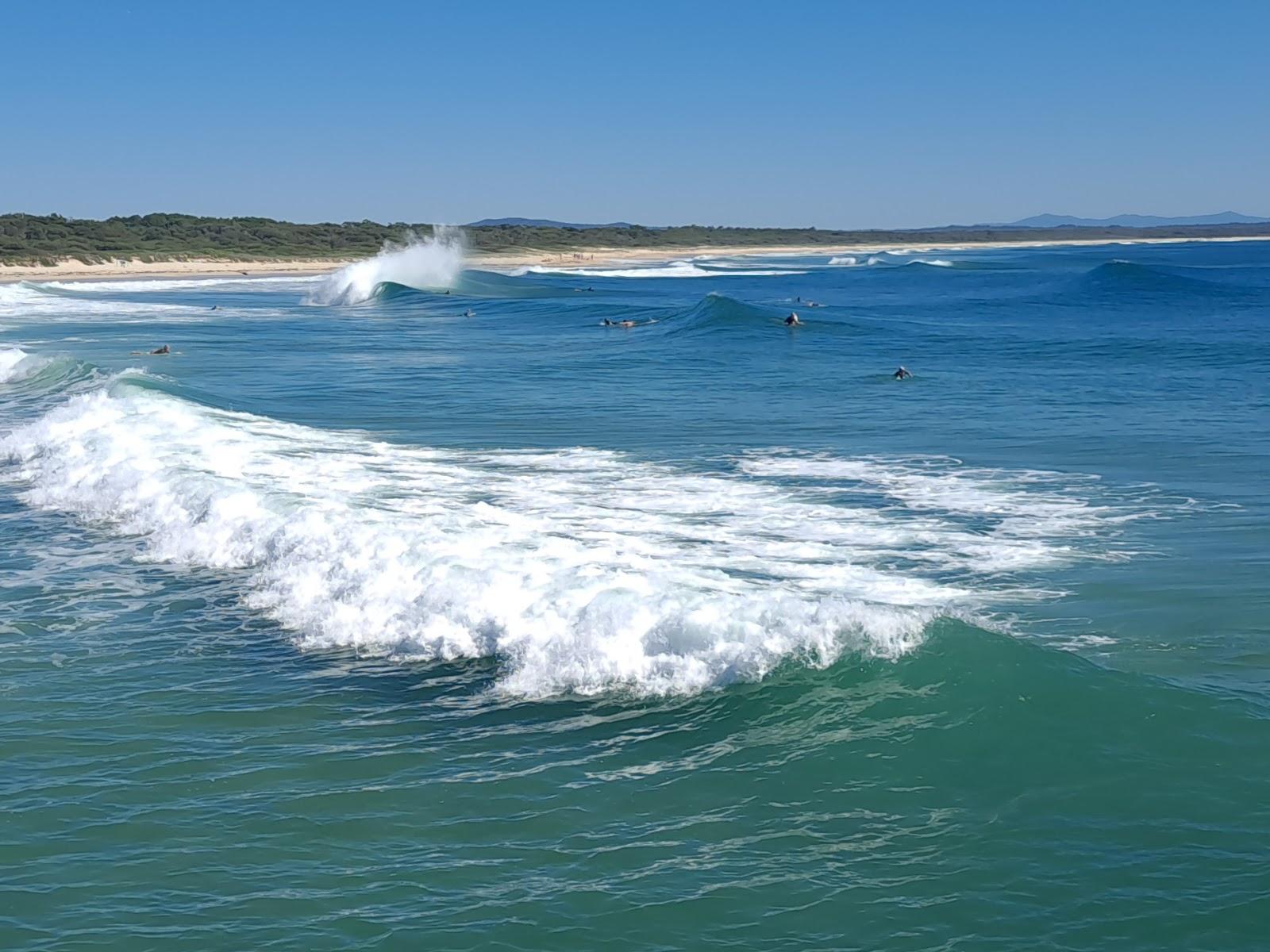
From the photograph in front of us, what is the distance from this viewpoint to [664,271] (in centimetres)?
9094

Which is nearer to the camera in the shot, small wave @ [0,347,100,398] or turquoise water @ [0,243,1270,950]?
turquoise water @ [0,243,1270,950]

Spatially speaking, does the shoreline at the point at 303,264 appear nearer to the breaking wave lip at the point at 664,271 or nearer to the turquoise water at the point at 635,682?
the breaking wave lip at the point at 664,271

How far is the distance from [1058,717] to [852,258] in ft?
364

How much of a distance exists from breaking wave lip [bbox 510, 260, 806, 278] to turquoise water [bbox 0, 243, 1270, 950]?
65.2 metres

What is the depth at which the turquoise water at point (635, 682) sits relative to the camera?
18.7 ft

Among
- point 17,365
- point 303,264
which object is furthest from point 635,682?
point 303,264

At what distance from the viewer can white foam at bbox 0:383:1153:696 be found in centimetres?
870

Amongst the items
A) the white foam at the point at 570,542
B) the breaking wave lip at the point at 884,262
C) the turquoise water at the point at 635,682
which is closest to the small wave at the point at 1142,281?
the breaking wave lip at the point at 884,262

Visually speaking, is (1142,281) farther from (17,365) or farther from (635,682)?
(635,682)

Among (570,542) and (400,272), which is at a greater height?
(400,272)

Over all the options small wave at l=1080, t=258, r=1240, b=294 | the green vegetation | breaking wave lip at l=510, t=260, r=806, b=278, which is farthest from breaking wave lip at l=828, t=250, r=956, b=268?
small wave at l=1080, t=258, r=1240, b=294

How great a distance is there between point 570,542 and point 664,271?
3179 inches

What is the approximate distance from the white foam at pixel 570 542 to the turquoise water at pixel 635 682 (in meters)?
0.05

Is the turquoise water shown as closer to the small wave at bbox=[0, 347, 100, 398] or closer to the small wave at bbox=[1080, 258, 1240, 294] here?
the small wave at bbox=[0, 347, 100, 398]
